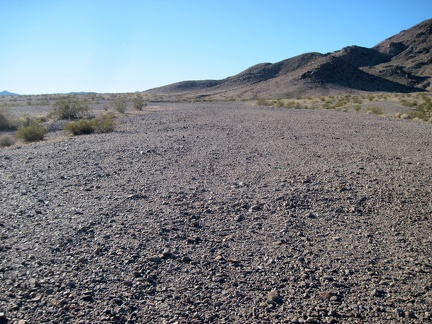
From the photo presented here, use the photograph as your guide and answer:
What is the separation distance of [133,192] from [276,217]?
352 cm

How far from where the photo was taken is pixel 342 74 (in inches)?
3723

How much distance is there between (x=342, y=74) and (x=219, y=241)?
317 ft

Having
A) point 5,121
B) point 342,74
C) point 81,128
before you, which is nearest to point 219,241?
point 81,128

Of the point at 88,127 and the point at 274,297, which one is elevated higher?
Result: the point at 88,127

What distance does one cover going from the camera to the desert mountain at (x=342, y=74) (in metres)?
90.1

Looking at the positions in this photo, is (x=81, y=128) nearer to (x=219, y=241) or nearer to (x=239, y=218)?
(x=239, y=218)

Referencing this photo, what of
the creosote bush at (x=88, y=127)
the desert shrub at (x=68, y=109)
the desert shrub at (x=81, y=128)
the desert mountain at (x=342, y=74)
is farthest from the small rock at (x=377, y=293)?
the desert mountain at (x=342, y=74)

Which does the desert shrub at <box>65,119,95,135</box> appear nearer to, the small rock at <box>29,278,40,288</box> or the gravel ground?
the gravel ground

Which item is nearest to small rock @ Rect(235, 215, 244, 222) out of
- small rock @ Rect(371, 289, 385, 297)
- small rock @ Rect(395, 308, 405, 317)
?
small rock @ Rect(371, 289, 385, 297)

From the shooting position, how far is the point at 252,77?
124000mm

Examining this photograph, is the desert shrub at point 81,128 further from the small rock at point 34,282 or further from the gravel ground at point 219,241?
the small rock at point 34,282

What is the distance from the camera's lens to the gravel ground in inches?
172

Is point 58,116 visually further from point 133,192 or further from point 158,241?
point 158,241

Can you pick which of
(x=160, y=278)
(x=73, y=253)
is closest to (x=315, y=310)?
(x=160, y=278)
